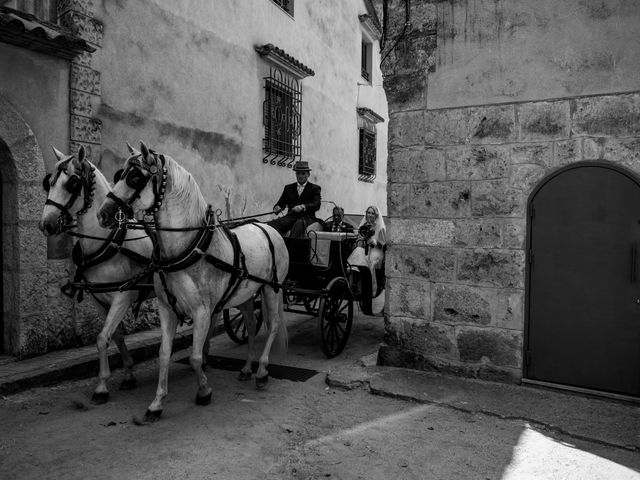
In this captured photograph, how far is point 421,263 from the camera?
17.1 feet

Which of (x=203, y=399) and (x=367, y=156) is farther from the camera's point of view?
(x=367, y=156)

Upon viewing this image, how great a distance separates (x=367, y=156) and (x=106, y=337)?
12370 mm

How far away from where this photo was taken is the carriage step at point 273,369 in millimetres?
5354

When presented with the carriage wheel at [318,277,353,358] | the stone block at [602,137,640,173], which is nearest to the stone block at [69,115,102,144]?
the carriage wheel at [318,277,353,358]

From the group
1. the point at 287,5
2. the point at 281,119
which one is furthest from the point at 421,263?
the point at 287,5

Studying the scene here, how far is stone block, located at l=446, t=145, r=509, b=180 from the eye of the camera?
15.9 feet

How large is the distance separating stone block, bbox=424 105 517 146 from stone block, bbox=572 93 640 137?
57 centimetres

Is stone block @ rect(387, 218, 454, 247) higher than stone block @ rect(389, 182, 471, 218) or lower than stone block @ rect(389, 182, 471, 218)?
lower

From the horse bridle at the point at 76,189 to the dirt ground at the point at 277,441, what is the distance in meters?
1.66

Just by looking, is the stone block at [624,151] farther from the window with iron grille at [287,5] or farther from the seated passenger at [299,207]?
the window with iron grille at [287,5]

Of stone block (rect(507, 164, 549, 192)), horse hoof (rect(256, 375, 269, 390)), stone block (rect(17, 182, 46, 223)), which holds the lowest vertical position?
horse hoof (rect(256, 375, 269, 390))

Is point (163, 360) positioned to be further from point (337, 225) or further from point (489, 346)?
point (337, 225)

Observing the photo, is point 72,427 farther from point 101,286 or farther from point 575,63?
point 575,63

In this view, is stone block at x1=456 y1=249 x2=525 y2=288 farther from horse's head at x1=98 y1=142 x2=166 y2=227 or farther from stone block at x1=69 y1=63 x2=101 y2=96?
stone block at x1=69 y1=63 x2=101 y2=96
